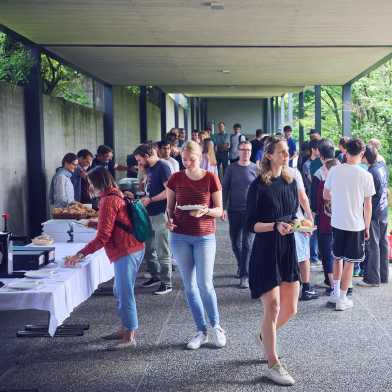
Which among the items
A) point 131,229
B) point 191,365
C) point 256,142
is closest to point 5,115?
point 131,229

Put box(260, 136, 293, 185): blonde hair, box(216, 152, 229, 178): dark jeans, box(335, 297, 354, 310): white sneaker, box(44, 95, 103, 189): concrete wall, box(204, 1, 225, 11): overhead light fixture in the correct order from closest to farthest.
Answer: box(260, 136, 293, 185): blonde hair < box(335, 297, 354, 310): white sneaker < box(204, 1, 225, 11): overhead light fixture < box(44, 95, 103, 189): concrete wall < box(216, 152, 229, 178): dark jeans

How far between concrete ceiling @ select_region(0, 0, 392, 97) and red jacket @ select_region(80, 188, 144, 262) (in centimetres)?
314

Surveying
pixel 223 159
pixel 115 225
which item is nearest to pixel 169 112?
pixel 223 159

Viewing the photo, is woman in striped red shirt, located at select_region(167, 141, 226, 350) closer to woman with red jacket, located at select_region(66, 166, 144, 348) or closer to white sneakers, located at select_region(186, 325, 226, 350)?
white sneakers, located at select_region(186, 325, 226, 350)

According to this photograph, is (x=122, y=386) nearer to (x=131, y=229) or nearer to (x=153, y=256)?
(x=131, y=229)

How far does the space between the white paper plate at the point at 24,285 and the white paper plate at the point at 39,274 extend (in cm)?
12

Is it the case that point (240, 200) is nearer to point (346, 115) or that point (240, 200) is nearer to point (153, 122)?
point (346, 115)

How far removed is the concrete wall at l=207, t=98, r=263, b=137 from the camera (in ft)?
126

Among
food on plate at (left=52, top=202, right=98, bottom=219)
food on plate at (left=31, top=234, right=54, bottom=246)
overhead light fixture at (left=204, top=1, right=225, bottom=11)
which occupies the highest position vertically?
overhead light fixture at (left=204, top=1, right=225, bottom=11)

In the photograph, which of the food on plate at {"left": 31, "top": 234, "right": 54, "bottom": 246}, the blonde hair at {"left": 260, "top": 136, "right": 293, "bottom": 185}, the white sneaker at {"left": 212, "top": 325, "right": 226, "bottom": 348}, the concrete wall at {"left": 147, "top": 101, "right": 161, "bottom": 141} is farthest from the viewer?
the concrete wall at {"left": 147, "top": 101, "right": 161, "bottom": 141}

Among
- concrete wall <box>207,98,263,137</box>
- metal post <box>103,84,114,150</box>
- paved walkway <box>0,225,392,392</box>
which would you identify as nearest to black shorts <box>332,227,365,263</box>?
paved walkway <box>0,225,392,392</box>

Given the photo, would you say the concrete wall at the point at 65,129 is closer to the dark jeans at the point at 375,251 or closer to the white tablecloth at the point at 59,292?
the dark jeans at the point at 375,251

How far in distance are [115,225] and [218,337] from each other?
4.09 feet

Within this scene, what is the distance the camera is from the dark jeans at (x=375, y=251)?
7195 mm
